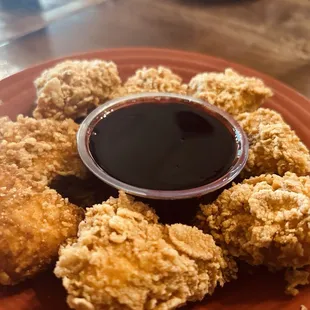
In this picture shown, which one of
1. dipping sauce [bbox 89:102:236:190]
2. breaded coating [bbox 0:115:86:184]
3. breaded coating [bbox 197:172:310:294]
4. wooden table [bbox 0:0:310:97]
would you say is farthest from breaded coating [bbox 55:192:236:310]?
wooden table [bbox 0:0:310:97]

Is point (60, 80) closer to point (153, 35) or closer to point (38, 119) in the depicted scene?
point (38, 119)

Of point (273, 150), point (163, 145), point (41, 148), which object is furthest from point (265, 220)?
point (41, 148)

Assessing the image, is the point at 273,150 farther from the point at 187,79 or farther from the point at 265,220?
the point at 187,79

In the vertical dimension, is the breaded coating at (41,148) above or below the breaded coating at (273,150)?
above

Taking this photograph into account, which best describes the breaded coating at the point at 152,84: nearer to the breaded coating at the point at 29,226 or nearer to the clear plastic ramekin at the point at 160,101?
the clear plastic ramekin at the point at 160,101

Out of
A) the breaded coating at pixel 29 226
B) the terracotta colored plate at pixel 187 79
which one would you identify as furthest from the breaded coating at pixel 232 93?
the breaded coating at pixel 29 226

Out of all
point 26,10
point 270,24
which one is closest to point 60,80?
point 26,10

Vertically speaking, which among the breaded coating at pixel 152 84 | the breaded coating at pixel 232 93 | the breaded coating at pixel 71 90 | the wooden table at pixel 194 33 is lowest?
the wooden table at pixel 194 33
